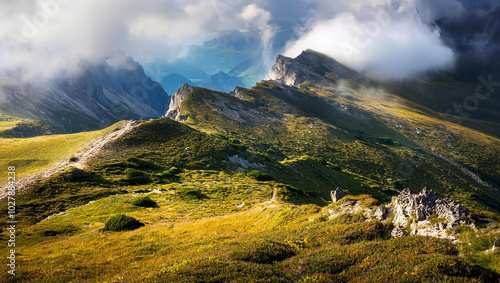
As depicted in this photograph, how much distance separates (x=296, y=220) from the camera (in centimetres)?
2595

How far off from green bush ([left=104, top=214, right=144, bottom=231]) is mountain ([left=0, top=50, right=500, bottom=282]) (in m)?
0.14

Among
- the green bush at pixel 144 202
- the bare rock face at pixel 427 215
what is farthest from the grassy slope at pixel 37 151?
the bare rock face at pixel 427 215

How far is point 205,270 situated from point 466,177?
14116 centimetres

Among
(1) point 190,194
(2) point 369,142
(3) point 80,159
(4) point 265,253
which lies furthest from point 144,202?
(2) point 369,142

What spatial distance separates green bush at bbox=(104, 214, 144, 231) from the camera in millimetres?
27578

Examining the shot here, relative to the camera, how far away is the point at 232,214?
34.3m

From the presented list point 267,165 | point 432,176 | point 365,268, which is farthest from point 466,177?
point 365,268

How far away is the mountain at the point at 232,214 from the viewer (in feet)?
44.9

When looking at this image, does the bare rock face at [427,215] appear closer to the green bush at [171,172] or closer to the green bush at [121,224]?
the green bush at [121,224]

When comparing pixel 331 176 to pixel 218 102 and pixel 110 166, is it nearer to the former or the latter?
pixel 110 166

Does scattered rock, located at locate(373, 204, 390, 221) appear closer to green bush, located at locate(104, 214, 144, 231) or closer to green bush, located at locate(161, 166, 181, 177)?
green bush, located at locate(104, 214, 144, 231)

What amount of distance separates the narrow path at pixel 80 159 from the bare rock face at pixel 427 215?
49.5 m

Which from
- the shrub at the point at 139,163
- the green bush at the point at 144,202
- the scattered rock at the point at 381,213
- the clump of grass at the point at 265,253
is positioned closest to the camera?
the clump of grass at the point at 265,253

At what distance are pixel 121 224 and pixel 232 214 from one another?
14.5m
